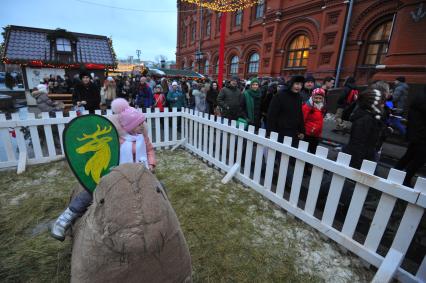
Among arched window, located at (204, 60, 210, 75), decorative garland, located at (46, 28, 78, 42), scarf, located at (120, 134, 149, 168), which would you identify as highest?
decorative garland, located at (46, 28, 78, 42)

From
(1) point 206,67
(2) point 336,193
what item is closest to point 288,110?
(2) point 336,193

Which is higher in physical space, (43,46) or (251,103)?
(43,46)

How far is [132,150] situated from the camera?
86.5 inches

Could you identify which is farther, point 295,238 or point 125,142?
point 295,238

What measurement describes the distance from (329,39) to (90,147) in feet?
50.1

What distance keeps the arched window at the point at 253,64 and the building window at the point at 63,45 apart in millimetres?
15058

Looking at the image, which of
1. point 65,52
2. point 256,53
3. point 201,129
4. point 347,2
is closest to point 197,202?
point 201,129

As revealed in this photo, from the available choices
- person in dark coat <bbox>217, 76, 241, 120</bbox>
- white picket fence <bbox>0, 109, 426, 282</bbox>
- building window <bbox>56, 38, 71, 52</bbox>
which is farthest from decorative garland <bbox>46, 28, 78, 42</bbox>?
person in dark coat <bbox>217, 76, 241, 120</bbox>

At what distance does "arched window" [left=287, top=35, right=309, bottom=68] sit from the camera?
49.4ft

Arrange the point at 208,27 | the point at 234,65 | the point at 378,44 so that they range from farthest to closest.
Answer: the point at 208,27 → the point at 234,65 → the point at 378,44

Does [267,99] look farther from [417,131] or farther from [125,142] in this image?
[125,142]

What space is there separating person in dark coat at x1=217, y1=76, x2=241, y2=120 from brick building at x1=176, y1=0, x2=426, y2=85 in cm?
707

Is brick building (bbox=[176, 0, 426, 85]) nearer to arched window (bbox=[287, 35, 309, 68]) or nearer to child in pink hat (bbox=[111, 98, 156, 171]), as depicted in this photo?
arched window (bbox=[287, 35, 309, 68])

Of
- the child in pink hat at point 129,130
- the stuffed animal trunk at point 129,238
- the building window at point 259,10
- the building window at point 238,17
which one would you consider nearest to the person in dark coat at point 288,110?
the child in pink hat at point 129,130
